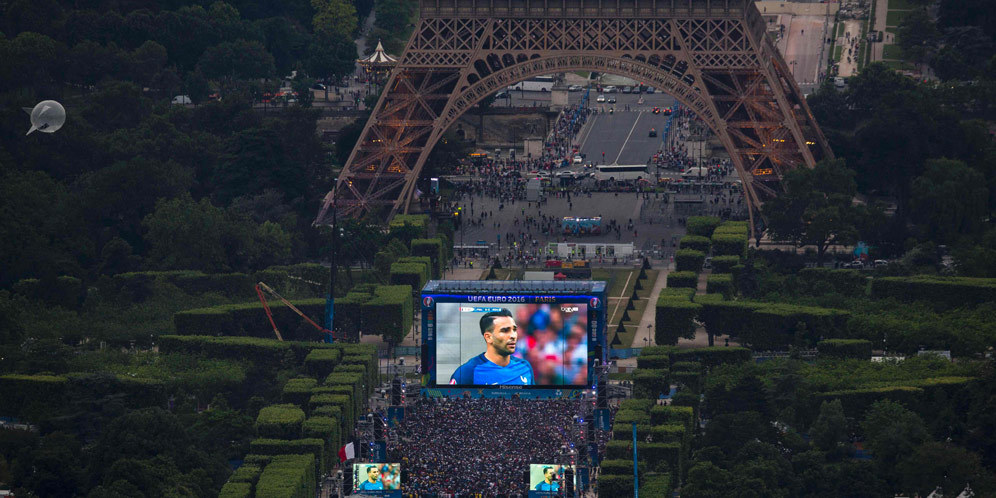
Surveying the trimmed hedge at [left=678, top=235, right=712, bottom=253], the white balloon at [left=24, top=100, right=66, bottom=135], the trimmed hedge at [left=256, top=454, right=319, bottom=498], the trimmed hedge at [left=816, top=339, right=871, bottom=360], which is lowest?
the trimmed hedge at [left=256, top=454, right=319, bottom=498]

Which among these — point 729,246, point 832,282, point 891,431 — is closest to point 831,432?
point 891,431

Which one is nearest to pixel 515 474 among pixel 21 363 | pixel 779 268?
pixel 21 363

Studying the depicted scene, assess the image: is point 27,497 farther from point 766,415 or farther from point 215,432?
point 766,415

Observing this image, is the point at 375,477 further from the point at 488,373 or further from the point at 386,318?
the point at 386,318

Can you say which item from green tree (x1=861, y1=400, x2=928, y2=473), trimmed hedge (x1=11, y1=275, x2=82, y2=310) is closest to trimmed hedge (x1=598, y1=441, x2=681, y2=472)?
green tree (x1=861, y1=400, x2=928, y2=473)

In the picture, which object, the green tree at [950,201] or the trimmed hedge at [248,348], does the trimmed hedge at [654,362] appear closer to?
the trimmed hedge at [248,348]

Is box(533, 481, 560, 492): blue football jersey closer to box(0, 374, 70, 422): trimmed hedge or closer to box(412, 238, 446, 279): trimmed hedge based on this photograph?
box(0, 374, 70, 422): trimmed hedge
